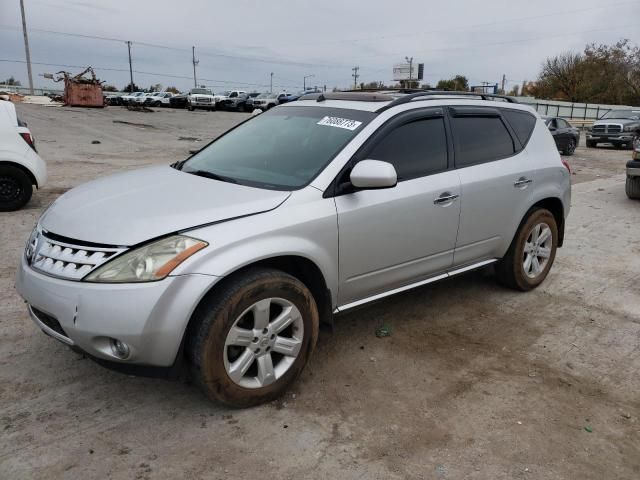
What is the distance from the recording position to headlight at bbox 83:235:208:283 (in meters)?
2.55

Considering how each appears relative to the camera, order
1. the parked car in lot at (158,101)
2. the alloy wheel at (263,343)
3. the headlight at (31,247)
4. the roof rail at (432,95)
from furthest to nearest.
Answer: the parked car in lot at (158,101), the roof rail at (432,95), the headlight at (31,247), the alloy wheel at (263,343)

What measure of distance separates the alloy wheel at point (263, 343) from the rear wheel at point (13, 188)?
552cm

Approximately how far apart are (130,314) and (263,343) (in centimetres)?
74

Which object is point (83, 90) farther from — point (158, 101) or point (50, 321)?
point (50, 321)

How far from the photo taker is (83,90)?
3628 cm

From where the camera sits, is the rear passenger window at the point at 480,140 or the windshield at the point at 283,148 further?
the rear passenger window at the point at 480,140

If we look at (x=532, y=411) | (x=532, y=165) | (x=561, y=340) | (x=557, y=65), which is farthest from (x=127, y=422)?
(x=557, y=65)

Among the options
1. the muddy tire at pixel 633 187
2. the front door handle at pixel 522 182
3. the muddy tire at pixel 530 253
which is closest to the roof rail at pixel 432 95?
the front door handle at pixel 522 182

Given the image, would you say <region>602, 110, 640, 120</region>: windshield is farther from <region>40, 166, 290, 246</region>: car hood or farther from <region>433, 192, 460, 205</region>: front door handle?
<region>40, 166, 290, 246</region>: car hood

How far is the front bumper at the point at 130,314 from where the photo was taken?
2512 mm

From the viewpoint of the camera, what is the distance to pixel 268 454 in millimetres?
2623

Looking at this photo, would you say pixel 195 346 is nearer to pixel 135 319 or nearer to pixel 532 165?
pixel 135 319

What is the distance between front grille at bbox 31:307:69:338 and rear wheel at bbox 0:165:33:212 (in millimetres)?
4846

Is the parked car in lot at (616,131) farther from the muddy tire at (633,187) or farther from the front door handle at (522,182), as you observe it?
the front door handle at (522,182)
